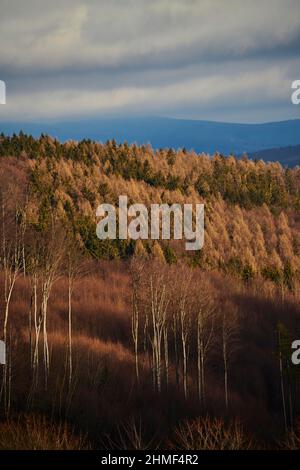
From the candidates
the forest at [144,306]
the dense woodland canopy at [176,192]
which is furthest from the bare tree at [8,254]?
the dense woodland canopy at [176,192]

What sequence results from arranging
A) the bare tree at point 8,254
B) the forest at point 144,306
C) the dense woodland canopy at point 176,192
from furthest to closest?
the dense woodland canopy at point 176,192
the forest at point 144,306
the bare tree at point 8,254

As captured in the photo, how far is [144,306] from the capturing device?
56344 millimetres

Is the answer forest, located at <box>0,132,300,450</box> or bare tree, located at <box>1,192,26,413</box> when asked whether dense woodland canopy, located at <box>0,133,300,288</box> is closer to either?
forest, located at <box>0,132,300,450</box>

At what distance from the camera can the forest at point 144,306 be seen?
35.5m

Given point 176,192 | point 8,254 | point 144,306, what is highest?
point 176,192

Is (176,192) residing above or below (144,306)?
above

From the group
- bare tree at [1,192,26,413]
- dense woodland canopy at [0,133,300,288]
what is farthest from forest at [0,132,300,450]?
dense woodland canopy at [0,133,300,288]

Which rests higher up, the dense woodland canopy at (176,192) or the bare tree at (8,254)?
the dense woodland canopy at (176,192)

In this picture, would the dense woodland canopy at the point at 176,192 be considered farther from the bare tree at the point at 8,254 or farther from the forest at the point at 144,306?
the bare tree at the point at 8,254

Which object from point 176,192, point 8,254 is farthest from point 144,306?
point 176,192

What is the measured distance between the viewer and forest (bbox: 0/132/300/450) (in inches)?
1398

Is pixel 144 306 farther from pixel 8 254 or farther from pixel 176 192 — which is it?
pixel 176 192
